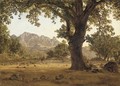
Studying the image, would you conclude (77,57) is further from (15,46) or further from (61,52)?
(15,46)

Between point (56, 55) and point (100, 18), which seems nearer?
point (100, 18)

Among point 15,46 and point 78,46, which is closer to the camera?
point 78,46

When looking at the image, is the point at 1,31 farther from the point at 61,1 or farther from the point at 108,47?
the point at 61,1

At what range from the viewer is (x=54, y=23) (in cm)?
2808

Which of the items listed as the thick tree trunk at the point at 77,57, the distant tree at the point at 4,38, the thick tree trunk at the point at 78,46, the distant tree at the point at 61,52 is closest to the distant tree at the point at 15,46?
the distant tree at the point at 4,38

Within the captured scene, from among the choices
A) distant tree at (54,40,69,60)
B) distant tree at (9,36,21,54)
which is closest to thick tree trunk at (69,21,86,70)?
distant tree at (54,40,69,60)

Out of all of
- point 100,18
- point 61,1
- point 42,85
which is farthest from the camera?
point 100,18

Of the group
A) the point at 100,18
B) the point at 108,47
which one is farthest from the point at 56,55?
the point at 100,18

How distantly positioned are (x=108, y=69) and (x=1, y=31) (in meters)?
35.5

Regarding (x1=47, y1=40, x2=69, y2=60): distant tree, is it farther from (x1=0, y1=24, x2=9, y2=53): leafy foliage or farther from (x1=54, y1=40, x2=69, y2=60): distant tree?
(x1=0, y1=24, x2=9, y2=53): leafy foliage

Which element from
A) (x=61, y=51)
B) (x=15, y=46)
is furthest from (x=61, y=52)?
(x=15, y=46)

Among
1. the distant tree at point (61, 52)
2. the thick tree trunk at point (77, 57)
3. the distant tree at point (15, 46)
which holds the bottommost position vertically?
the thick tree trunk at point (77, 57)

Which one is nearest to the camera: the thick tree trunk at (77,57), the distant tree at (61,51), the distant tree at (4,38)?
the thick tree trunk at (77,57)

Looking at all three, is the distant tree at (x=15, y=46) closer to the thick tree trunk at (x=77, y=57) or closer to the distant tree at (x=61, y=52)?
the distant tree at (x=61, y=52)
